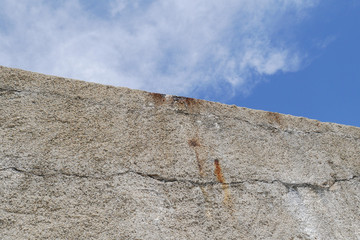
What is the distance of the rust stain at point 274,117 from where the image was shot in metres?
1.59

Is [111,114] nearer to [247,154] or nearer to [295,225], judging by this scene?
[247,154]

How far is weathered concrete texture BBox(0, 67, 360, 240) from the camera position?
1.07m

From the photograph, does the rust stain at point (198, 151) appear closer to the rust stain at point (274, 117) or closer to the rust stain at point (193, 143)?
the rust stain at point (193, 143)

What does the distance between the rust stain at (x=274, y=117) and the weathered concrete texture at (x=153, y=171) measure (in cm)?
2

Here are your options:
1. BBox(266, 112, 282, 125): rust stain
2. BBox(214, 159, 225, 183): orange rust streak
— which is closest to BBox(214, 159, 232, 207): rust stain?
BBox(214, 159, 225, 183): orange rust streak

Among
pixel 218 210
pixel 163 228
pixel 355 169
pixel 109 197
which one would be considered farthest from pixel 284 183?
pixel 109 197

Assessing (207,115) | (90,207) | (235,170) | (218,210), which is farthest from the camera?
(207,115)

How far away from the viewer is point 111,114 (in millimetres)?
1304

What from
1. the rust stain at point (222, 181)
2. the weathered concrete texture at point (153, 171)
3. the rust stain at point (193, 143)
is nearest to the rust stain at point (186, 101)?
the weathered concrete texture at point (153, 171)

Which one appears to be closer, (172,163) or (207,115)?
(172,163)

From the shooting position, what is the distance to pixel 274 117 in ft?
5.27

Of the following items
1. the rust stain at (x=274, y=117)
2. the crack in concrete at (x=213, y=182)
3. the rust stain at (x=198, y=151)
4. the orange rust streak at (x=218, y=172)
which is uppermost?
the rust stain at (x=274, y=117)

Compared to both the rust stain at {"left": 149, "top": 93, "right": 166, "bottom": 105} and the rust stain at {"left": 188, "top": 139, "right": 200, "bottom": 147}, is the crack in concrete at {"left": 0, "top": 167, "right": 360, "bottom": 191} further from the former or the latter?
the rust stain at {"left": 149, "top": 93, "right": 166, "bottom": 105}

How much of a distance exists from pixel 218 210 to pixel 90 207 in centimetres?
43
